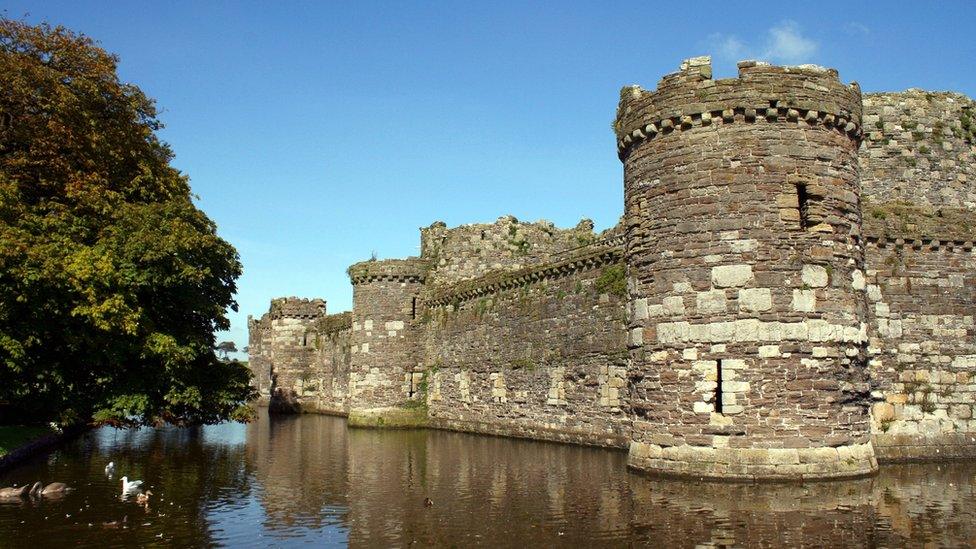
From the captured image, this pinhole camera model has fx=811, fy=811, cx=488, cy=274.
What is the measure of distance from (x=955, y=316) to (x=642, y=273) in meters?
9.23

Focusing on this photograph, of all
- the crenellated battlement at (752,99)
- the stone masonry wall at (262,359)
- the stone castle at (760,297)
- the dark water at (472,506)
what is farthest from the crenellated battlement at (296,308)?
the crenellated battlement at (752,99)

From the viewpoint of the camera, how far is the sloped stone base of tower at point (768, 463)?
50.2 ft

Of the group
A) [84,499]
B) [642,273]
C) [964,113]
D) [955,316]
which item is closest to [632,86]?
[642,273]

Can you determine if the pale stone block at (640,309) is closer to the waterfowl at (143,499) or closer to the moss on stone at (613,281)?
the moss on stone at (613,281)

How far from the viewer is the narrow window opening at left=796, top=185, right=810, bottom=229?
54.3 ft

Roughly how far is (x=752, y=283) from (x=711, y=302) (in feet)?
2.88

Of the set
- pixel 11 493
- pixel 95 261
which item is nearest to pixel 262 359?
pixel 95 261

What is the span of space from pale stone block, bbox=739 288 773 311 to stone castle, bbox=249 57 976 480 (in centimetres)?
4

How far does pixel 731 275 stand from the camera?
1617 centimetres

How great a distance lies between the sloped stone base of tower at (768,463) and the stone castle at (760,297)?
4 cm

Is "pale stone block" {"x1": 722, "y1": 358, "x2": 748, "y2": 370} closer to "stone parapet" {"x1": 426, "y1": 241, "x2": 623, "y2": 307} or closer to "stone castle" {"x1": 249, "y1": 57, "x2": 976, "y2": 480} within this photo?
"stone castle" {"x1": 249, "y1": 57, "x2": 976, "y2": 480}

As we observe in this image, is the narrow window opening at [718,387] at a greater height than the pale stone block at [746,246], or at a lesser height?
lesser

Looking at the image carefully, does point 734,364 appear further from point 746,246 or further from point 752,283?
point 746,246

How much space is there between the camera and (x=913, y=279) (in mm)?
20734
